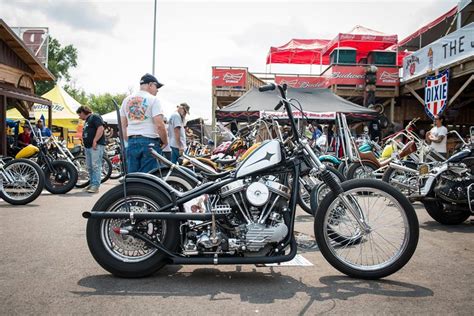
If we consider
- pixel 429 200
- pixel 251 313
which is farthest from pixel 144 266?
pixel 429 200

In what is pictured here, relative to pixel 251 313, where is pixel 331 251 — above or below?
above

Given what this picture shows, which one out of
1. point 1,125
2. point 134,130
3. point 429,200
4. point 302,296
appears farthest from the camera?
point 1,125

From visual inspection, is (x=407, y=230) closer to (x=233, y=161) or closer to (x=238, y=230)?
(x=238, y=230)

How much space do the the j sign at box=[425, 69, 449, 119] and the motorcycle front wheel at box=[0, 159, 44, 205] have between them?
1114cm

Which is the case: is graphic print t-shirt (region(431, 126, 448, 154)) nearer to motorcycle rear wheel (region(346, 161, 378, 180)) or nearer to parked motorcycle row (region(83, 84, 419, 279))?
motorcycle rear wheel (region(346, 161, 378, 180))

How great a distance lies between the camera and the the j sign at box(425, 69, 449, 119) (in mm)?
13041

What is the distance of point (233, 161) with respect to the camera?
6.29 m

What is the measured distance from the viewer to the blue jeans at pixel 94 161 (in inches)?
359

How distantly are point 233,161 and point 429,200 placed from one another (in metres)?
2.82

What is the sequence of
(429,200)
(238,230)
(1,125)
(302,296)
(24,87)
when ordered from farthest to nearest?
(24,87) < (1,125) < (429,200) < (238,230) < (302,296)

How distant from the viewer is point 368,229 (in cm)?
351

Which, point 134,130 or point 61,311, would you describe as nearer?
point 61,311

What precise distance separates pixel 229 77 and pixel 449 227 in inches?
656

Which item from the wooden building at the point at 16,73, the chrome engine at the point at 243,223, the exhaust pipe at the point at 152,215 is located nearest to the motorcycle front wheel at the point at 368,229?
the chrome engine at the point at 243,223
